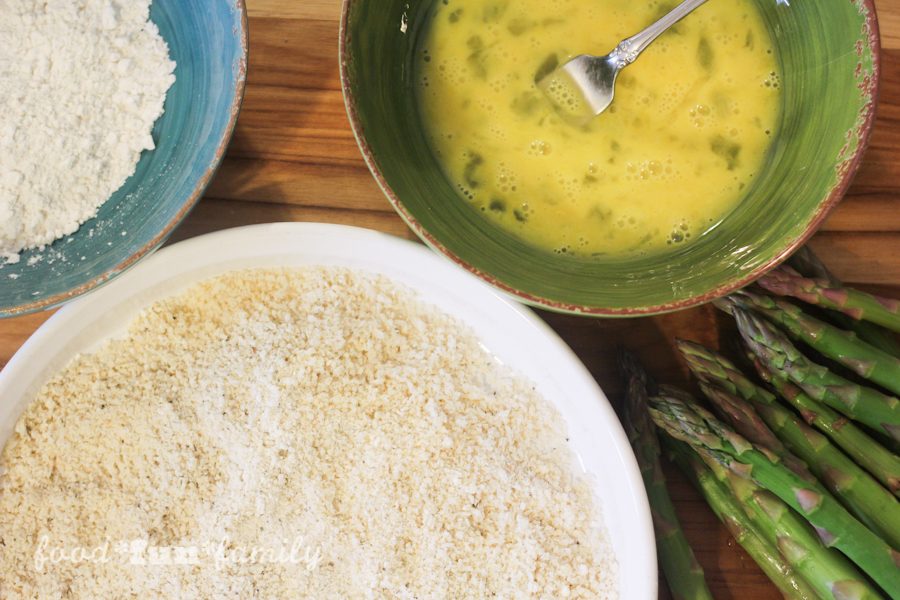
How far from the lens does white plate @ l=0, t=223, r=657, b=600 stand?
1079mm

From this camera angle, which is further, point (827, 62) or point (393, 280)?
point (393, 280)


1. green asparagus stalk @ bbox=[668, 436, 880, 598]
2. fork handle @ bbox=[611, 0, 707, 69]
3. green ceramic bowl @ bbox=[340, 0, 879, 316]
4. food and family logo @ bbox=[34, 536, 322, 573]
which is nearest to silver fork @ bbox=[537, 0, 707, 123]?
fork handle @ bbox=[611, 0, 707, 69]

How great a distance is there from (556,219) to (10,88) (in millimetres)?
775

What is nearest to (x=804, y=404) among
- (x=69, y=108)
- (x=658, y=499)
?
(x=658, y=499)

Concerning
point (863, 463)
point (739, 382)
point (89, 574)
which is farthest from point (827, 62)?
point (89, 574)

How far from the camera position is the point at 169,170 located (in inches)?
41.4

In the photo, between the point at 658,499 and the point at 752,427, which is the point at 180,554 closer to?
the point at 658,499

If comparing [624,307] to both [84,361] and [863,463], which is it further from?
[84,361]

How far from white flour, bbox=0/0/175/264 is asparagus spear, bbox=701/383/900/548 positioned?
0.91 meters

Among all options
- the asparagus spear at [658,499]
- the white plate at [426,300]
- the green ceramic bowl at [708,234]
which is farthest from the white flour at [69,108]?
the asparagus spear at [658,499]

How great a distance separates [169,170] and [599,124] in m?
0.58

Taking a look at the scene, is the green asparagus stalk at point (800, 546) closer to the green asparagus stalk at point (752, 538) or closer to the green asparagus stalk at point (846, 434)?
the green asparagus stalk at point (752, 538)

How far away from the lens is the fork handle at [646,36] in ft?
3.14

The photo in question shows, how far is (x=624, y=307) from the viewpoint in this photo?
3.02 ft
